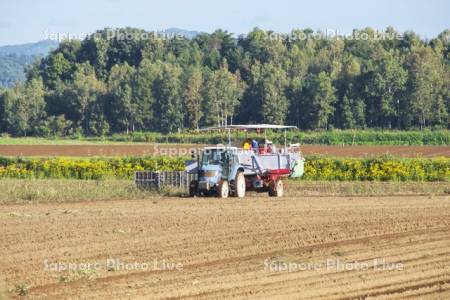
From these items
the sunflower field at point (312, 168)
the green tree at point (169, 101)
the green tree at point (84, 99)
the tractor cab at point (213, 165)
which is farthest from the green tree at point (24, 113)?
the tractor cab at point (213, 165)

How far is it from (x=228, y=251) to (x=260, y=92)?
72.4 metres

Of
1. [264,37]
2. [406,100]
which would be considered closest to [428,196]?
[406,100]

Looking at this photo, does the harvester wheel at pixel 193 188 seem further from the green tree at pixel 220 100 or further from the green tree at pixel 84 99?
the green tree at pixel 84 99

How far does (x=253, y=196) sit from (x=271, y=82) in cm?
5746

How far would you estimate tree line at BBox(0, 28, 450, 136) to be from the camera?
84750 millimetres

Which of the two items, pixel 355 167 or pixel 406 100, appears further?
pixel 406 100

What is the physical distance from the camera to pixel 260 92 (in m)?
89.6

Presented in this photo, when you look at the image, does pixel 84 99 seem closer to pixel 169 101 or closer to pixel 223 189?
pixel 169 101

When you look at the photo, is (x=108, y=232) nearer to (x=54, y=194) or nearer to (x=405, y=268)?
(x=405, y=268)

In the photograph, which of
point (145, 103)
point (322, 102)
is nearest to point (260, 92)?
point (322, 102)

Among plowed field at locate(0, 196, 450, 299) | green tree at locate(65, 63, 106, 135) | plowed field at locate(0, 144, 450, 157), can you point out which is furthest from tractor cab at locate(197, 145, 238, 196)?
green tree at locate(65, 63, 106, 135)

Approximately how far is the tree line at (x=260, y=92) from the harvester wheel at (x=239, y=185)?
53.2 metres

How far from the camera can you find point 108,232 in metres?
20.5

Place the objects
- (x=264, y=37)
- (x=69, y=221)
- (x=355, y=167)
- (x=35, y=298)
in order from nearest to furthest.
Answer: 1. (x=35, y=298)
2. (x=69, y=221)
3. (x=355, y=167)
4. (x=264, y=37)
